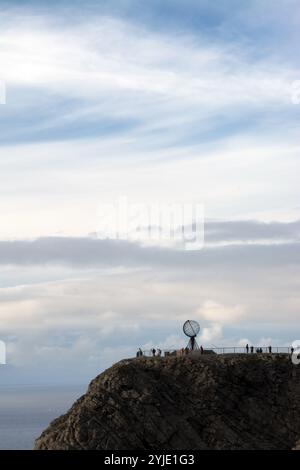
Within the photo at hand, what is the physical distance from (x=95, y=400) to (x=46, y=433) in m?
6.46

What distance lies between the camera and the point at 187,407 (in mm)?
105188

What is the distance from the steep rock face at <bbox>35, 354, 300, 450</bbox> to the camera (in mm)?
97062

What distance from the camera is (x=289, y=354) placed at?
115938 millimetres

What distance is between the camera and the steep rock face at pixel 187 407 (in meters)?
97.1

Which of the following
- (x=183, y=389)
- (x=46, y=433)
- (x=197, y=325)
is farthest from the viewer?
(x=197, y=325)
